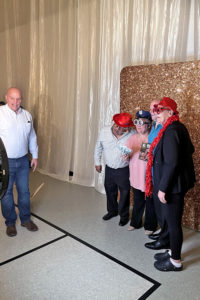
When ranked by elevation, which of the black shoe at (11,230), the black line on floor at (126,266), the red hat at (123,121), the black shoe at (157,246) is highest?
the red hat at (123,121)

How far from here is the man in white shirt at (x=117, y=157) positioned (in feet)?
8.80

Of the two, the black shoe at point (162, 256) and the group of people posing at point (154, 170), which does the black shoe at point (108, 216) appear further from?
the black shoe at point (162, 256)

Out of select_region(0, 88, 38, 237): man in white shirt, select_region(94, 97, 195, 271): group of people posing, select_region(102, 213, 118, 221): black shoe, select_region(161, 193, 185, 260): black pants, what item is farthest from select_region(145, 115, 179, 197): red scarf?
select_region(0, 88, 38, 237): man in white shirt

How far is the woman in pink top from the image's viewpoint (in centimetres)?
254

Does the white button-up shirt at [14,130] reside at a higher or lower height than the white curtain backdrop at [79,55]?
lower

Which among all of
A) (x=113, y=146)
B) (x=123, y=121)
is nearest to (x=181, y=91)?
(x=123, y=121)

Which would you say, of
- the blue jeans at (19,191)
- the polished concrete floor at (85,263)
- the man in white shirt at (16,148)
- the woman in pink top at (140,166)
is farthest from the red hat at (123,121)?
the polished concrete floor at (85,263)

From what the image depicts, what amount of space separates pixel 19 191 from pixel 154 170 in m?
1.46

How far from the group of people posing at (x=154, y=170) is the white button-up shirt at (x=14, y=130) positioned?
2.61 ft

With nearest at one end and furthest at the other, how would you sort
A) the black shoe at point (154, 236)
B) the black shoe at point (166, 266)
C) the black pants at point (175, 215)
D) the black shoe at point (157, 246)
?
the black pants at point (175, 215) → the black shoe at point (166, 266) → the black shoe at point (157, 246) → the black shoe at point (154, 236)

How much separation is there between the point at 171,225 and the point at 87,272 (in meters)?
0.76

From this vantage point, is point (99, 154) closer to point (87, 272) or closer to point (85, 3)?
point (87, 272)

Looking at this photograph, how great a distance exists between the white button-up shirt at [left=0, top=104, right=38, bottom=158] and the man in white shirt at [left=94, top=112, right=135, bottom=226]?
78cm

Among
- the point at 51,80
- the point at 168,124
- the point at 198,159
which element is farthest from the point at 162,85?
the point at 51,80
